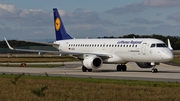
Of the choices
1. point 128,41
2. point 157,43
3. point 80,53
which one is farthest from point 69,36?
point 157,43

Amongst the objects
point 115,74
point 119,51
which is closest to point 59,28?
point 119,51

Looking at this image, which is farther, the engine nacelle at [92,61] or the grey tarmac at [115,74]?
the engine nacelle at [92,61]

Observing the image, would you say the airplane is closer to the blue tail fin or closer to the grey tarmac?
the grey tarmac

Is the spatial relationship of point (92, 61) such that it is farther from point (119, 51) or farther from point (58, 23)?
point (58, 23)

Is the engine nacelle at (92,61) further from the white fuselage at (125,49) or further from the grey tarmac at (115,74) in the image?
the white fuselage at (125,49)

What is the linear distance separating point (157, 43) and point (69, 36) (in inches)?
580

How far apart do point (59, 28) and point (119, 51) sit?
1191 centimetres

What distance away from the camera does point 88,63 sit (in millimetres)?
42406

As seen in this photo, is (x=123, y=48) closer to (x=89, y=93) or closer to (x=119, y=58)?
(x=119, y=58)

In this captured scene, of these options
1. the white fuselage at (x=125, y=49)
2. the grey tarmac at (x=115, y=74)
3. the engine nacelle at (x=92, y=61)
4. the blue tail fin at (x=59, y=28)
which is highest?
the blue tail fin at (x=59, y=28)

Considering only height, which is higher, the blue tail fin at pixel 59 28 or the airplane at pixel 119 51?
the blue tail fin at pixel 59 28

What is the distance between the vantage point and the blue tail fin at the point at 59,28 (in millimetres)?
52447

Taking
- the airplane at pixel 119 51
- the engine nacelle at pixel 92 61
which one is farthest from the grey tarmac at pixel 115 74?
the airplane at pixel 119 51

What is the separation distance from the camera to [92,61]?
42375 millimetres
